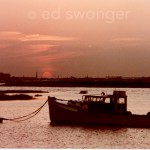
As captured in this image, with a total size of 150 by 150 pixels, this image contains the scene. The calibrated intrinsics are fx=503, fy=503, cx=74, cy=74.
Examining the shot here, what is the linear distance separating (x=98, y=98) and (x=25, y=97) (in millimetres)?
43072

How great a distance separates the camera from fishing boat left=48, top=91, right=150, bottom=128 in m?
29.2

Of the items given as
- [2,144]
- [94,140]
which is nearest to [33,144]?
[2,144]

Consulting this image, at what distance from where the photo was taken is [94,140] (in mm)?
27047

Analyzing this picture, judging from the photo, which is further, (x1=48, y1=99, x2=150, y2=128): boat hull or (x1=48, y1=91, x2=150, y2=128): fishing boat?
(x1=48, y1=91, x2=150, y2=128): fishing boat

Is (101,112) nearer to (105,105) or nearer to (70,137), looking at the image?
(105,105)

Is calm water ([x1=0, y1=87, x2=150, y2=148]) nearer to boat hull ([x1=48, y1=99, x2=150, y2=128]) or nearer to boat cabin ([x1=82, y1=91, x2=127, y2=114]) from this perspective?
boat hull ([x1=48, y1=99, x2=150, y2=128])

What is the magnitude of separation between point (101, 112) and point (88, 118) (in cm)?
91

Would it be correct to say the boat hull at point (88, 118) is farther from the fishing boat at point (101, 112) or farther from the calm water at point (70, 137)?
the calm water at point (70, 137)

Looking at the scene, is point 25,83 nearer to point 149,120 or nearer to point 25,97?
point 25,97

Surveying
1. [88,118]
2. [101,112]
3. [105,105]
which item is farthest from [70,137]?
[105,105]

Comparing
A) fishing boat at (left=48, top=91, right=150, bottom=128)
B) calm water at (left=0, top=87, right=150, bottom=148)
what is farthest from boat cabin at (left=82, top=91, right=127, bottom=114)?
calm water at (left=0, top=87, right=150, bottom=148)

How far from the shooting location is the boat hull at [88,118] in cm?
2906

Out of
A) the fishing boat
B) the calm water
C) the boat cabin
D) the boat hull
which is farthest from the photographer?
the boat cabin

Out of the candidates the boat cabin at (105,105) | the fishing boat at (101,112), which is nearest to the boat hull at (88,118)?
the fishing boat at (101,112)
